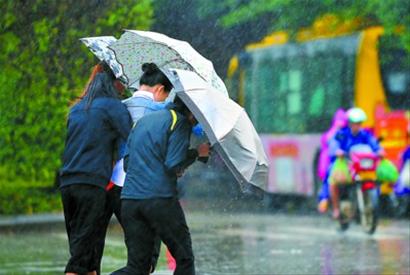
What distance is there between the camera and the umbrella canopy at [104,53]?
8242 millimetres

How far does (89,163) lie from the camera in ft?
25.7

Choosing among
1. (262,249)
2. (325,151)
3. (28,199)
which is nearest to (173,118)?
(262,249)

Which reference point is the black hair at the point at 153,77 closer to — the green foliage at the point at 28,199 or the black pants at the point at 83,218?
the black pants at the point at 83,218

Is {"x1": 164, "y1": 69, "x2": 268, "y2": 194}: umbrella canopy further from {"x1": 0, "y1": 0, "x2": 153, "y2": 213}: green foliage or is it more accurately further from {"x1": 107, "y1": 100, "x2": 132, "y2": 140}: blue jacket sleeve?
{"x1": 0, "y1": 0, "x2": 153, "y2": 213}: green foliage

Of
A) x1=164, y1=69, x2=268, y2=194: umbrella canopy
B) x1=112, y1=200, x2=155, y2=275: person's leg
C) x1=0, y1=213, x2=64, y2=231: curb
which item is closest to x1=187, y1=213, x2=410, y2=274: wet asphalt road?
x1=0, y1=213, x2=64, y2=231: curb

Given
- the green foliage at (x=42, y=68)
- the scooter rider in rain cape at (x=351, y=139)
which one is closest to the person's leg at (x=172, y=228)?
the green foliage at (x=42, y=68)

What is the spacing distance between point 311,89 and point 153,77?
1548 centimetres

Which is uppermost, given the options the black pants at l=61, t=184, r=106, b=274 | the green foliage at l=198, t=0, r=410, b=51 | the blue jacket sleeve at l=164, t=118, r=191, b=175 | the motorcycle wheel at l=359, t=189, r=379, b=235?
the blue jacket sleeve at l=164, t=118, r=191, b=175

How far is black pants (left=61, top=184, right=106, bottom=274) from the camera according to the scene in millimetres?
7852

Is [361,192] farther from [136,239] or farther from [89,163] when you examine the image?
[136,239]

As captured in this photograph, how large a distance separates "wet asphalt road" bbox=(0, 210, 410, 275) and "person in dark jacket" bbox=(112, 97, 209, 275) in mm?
3559

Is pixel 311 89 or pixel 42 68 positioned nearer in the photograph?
pixel 42 68

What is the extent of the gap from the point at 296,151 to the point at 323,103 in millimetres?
1033

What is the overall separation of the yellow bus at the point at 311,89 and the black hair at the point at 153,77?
1321 centimetres
